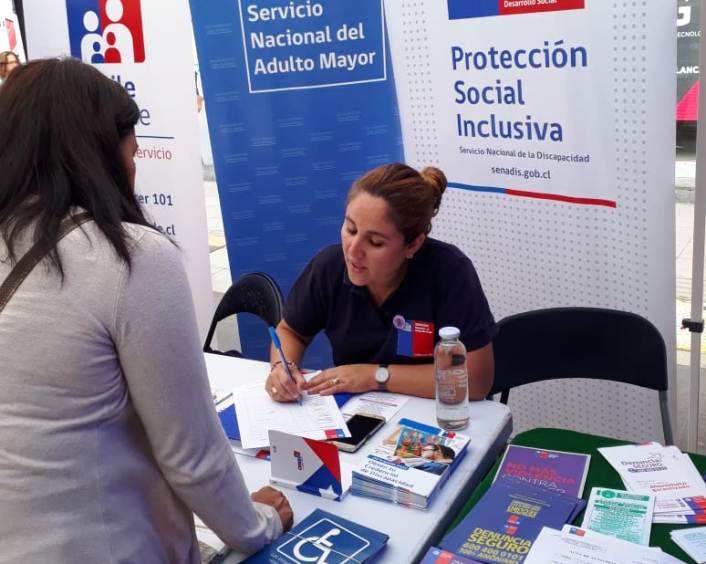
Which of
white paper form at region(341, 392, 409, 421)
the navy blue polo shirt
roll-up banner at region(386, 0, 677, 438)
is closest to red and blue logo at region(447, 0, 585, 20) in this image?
roll-up banner at region(386, 0, 677, 438)

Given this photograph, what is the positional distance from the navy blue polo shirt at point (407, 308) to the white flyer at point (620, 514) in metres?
0.55

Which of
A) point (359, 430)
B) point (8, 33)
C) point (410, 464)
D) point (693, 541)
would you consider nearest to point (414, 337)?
point (359, 430)

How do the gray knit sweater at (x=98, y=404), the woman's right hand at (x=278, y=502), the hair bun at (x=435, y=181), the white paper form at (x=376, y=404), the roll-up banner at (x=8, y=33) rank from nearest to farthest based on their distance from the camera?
the gray knit sweater at (x=98, y=404)
the woman's right hand at (x=278, y=502)
the white paper form at (x=376, y=404)
the hair bun at (x=435, y=181)
the roll-up banner at (x=8, y=33)

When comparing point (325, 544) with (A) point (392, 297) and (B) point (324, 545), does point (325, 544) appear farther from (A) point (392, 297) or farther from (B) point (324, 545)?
(A) point (392, 297)

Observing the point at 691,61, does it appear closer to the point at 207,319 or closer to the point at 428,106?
the point at 428,106

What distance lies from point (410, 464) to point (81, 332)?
0.76m

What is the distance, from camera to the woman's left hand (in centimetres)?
182

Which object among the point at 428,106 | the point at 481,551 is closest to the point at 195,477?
the point at 481,551

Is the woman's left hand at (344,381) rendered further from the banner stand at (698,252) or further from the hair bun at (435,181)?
the banner stand at (698,252)

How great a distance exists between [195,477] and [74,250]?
0.38m

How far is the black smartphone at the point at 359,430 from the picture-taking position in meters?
1.58

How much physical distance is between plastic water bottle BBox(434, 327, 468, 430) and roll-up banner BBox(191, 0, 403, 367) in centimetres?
141

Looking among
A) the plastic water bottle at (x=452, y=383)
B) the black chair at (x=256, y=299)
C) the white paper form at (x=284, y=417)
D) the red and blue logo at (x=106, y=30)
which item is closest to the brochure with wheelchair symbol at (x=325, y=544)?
the white paper form at (x=284, y=417)

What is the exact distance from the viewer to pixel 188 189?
3250mm
